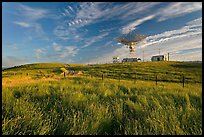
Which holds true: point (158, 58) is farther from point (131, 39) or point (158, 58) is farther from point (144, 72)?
point (144, 72)

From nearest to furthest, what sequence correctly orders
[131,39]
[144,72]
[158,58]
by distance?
[144,72] < [131,39] < [158,58]

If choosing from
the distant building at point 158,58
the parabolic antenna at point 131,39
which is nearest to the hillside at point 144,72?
the parabolic antenna at point 131,39

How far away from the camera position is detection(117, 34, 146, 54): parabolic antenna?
76125mm

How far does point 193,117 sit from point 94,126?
2566 mm

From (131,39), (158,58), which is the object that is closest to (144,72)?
(131,39)

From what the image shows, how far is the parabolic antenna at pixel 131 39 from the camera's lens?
76.1 meters

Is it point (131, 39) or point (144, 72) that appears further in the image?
point (131, 39)

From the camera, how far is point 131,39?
7675 cm

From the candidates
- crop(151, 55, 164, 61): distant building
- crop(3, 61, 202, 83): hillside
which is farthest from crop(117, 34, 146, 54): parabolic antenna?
crop(151, 55, 164, 61): distant building

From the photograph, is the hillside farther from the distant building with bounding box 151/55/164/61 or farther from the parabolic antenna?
the distant building with bounding box 151/55/164/61

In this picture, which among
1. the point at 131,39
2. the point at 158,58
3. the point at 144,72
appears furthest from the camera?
the point at 158,58

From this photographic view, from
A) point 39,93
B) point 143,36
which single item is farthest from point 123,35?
point 39,93

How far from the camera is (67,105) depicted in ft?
23.4

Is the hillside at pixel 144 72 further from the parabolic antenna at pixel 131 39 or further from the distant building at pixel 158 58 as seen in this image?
the distant building at pixel 158 58
